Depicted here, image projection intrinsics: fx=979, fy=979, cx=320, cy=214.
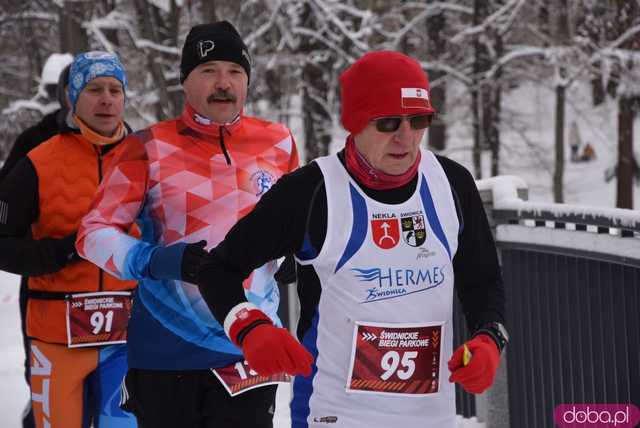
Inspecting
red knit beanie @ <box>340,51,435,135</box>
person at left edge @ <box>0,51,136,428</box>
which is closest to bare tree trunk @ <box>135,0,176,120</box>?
person at left edge @ <box>0,51,136,428</box>

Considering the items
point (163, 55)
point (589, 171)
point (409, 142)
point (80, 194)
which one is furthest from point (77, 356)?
point (589, 171)

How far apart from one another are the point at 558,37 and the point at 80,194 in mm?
20052

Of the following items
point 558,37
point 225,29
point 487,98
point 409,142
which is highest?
point 225,29

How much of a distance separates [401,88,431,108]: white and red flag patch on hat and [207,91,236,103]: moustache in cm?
109

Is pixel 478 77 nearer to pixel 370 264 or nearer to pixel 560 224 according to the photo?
pixel 560 224

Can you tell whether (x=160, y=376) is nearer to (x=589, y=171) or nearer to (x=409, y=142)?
(x=409, y=142)

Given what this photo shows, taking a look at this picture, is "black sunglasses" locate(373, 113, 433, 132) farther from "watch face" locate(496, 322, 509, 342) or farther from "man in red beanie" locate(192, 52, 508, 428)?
"watch face" locate(496, 322, 509, 342)

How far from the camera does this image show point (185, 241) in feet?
10.9

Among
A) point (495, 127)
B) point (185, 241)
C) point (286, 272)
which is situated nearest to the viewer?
point (185, 241)

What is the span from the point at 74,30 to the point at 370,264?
12.5 metres

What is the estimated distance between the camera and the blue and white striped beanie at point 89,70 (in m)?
4.32

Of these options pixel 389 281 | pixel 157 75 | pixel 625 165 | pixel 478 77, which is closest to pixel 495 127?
pixel 478 77

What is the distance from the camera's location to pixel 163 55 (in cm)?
1698

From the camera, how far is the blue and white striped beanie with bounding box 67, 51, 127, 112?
432 cm
